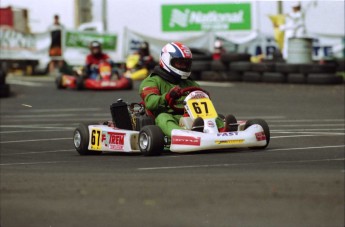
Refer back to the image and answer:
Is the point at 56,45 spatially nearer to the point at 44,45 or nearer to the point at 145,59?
the point at 44,45

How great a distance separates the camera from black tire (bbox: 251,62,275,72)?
20188mm

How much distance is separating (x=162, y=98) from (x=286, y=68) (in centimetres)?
1110

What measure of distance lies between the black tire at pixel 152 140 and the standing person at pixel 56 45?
58.8ft

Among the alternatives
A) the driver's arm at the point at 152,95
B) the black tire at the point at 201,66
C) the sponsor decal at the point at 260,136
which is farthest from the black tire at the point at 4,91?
the sponsor decal at the point at 260,136

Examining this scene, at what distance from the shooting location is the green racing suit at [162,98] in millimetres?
8875

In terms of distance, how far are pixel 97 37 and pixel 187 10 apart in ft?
7.99

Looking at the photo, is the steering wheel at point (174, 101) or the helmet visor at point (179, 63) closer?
the steering wheel at point (174, 101)

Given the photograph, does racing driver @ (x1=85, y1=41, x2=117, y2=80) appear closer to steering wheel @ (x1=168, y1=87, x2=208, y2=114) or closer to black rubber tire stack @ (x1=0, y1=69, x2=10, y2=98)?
black rubber tire stack @ (x1=0, y1=69, x2=10, y2=98)

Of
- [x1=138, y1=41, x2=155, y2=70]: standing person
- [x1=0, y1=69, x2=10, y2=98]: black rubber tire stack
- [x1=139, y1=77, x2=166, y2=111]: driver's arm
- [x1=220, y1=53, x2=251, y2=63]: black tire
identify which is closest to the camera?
[x1=139, y1=77, x2=166, y2=111]: driver's arm

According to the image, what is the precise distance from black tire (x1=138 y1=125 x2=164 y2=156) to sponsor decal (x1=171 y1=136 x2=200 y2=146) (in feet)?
0.38

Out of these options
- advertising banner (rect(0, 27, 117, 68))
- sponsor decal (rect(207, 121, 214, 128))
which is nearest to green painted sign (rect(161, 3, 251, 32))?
advertising banner (rect(0, 27, 117, 68))

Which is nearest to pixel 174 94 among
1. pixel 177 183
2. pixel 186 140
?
pixel 186 140

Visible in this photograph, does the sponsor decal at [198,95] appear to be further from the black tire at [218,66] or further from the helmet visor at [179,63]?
the black tire at [218,66]

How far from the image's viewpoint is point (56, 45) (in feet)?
87.4
